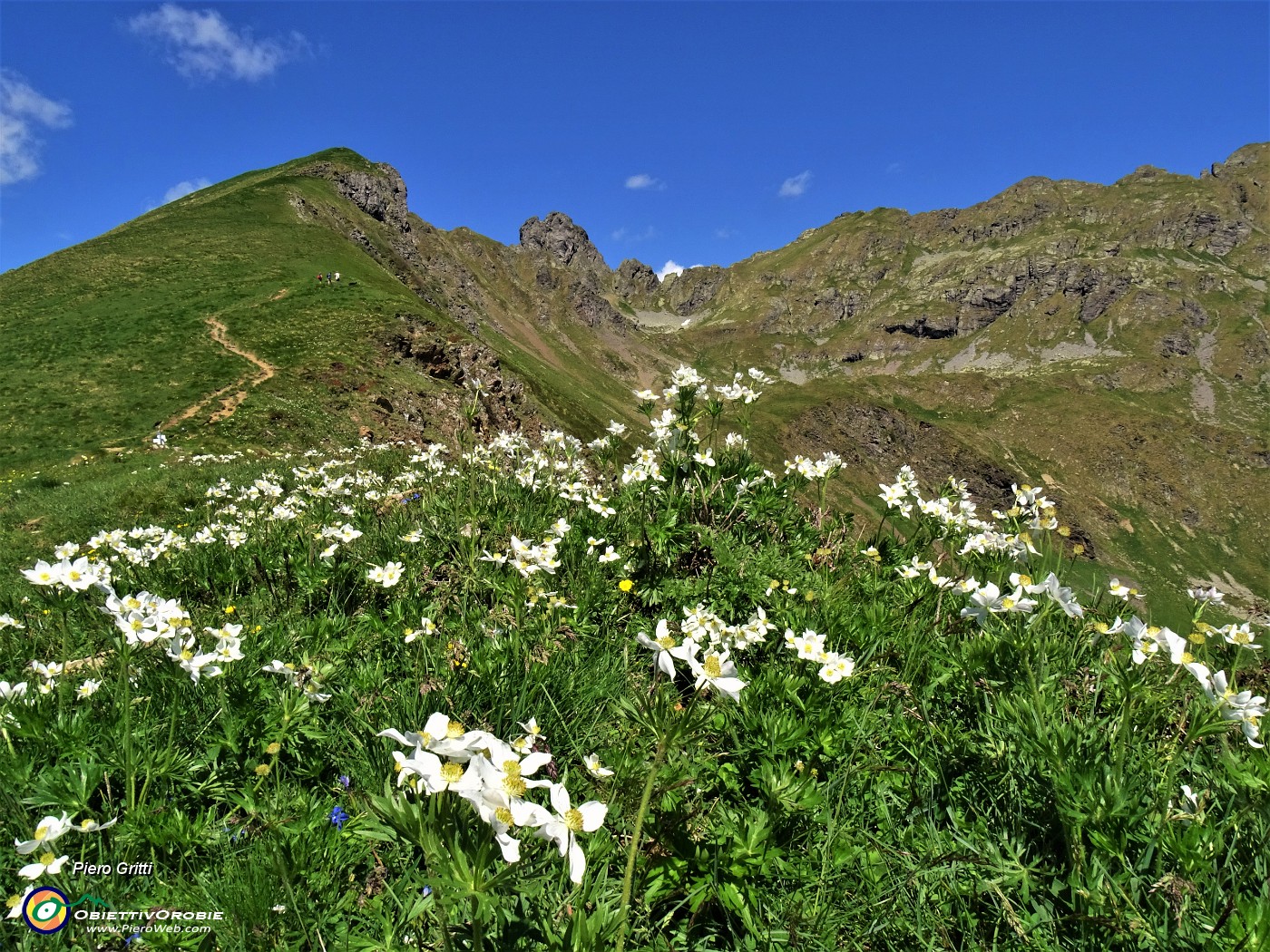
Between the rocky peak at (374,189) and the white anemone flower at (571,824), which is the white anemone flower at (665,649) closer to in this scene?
the white anemone flower at (571,824)

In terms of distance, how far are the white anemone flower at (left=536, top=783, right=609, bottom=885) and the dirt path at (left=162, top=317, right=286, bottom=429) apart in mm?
28199

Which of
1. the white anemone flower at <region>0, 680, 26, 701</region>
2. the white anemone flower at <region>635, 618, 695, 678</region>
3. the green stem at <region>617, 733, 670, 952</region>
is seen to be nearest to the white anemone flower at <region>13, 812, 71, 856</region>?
the white anemone flower at <region>0, 680, 26, 701</region>

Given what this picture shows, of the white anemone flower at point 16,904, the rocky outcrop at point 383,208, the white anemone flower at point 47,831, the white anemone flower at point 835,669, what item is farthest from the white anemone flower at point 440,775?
the rocky outcrop at point 383,208

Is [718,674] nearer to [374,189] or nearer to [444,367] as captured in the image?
[444,367]

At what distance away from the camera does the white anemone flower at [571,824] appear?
1.46m

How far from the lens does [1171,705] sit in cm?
297

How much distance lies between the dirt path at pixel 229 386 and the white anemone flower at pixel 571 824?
1110 inches

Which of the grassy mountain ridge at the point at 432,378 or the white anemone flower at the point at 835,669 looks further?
the grassy mountain ridge at the point at 432,378

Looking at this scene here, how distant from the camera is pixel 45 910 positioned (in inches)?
75.2

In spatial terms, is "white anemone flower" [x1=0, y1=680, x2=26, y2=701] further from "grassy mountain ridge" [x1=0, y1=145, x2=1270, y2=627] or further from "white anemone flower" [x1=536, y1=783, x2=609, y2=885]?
"grassy mountain ridge" [x1=0, y1=145, x2=1270, y2=627]

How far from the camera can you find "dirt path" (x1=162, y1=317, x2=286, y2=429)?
24.0 meters

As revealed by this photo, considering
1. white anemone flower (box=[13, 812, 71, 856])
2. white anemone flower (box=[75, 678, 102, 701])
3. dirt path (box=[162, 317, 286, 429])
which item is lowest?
white anemone flower (box=[13, 812, 71, 856])

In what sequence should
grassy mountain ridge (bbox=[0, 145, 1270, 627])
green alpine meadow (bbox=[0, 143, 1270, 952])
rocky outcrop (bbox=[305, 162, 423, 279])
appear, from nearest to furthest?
green alpine meadow (bbox=[0, 143, 1270, 952]) < grassy mountain ridge (bbox=[0, 145, 1270, 627]) < rocky outcrop (bbox=[305, 162, 423, 279])

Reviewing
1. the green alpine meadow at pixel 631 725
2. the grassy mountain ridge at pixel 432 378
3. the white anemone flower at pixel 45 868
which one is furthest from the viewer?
the grassy mountain ridge at pixel 432 378
